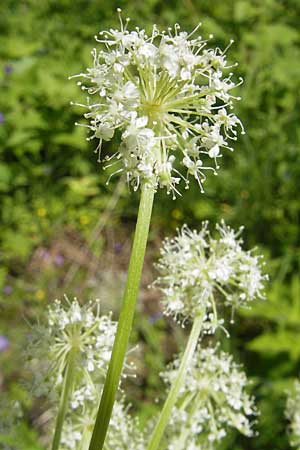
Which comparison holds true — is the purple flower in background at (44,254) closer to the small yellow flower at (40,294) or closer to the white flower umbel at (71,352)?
the small yellow flower at (40,294)

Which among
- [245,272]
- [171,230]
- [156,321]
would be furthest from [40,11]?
[245,272]

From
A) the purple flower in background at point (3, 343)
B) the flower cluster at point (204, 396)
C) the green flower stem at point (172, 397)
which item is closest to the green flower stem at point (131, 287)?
the green flower stem at point (172, 397)

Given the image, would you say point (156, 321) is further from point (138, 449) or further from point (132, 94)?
point (132, 94)

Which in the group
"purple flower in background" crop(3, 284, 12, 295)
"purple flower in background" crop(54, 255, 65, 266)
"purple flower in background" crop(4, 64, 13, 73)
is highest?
"purple flower in background" crop(4, 64, 13, 73)

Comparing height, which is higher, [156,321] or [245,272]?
A: [156,321]

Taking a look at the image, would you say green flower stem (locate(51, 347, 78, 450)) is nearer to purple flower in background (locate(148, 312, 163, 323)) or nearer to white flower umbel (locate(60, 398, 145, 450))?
white flower umbel (locate(60, 398, 145, 450))

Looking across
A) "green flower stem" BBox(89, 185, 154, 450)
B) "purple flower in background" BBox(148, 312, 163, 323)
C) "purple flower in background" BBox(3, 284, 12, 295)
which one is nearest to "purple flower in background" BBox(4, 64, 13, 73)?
"purple flower in background" BBox(3, 284, 12, 295)

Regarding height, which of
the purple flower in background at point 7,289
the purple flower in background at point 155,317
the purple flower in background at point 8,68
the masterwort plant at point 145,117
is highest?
the purple flower in background at point 8,68
